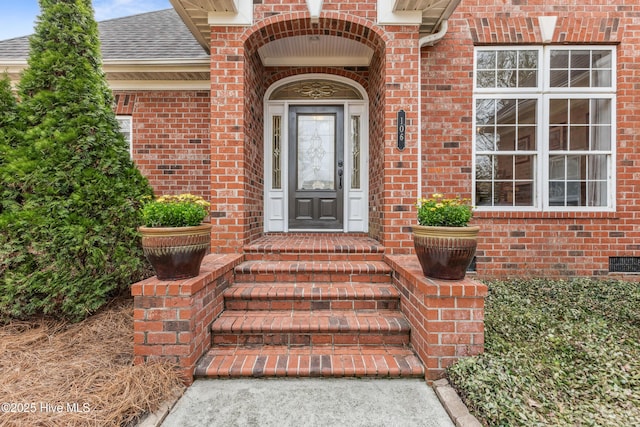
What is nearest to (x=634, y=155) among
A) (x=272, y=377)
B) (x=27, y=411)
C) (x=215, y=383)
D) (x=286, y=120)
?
(x=286, y=120)

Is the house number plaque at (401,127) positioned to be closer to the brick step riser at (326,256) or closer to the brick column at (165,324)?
the brick step riser at (326,256)

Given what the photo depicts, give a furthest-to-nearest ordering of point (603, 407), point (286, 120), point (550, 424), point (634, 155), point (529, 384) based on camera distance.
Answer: point (286, 120) → point (634, 155) → point (529, 384) → point (603, 407) → point (550, 424)

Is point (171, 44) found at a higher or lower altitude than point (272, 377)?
higher

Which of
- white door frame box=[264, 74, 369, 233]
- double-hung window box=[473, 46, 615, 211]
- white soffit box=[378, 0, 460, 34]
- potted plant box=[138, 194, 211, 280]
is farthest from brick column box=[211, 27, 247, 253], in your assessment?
double-hung window box=[473, 46, 615, 211]

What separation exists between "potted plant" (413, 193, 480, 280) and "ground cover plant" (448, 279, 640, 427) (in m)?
0.65

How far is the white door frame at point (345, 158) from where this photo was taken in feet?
15.7

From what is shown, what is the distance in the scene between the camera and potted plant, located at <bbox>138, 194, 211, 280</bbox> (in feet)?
7.66

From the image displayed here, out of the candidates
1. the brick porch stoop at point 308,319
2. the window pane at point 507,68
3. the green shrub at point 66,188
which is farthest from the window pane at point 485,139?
the green shrub at point 66,188

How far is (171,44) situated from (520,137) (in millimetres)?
5466

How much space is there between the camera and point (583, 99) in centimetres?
432

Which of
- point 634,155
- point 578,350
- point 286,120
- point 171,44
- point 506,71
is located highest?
point 171,44

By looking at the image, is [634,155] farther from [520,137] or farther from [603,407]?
[603,407]

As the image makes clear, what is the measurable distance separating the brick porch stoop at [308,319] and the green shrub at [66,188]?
1.01 m

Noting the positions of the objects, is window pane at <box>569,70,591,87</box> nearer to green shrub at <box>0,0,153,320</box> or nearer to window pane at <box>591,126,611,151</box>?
window pane at <box>591,126,611,151</box>
